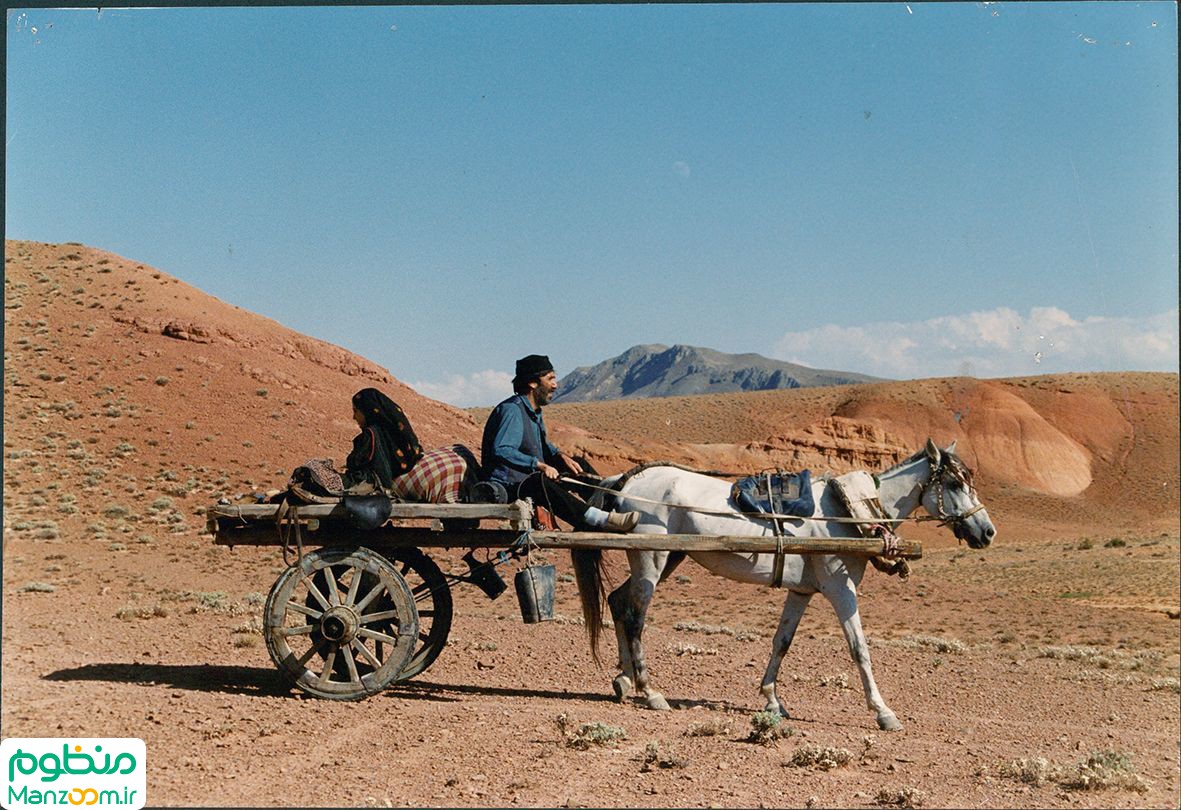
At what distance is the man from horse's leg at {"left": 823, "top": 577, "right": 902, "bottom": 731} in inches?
65.8

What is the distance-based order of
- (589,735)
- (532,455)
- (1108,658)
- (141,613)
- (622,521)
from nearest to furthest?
(589,735) → (622,521) → (532,455) → (141,613) → (1108,658)

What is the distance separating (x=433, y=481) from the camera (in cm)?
841

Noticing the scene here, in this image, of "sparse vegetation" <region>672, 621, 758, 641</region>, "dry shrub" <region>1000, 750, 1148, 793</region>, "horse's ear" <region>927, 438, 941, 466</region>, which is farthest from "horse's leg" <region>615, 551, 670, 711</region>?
"sparse vegetation" <region>672, 621, 758, 641</region>

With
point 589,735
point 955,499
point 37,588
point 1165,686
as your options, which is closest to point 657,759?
point 589,735

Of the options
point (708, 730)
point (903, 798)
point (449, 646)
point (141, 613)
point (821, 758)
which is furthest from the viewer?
point (141, 613)

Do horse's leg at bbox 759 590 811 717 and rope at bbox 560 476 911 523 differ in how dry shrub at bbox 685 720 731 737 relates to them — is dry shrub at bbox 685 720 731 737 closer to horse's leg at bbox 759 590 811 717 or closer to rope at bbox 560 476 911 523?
horse's leg at bbox 759 590 811 717

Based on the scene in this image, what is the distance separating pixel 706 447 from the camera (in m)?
52.4

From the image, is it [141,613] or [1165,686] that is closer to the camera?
[1165,686]

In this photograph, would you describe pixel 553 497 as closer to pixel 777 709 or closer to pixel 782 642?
pixel 782 642

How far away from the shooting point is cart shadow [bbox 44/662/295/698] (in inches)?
336

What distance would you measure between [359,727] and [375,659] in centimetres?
83

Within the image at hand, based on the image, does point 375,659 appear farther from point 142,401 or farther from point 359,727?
point 142,401

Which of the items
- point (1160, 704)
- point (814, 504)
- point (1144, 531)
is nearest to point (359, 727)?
point (814, 504)

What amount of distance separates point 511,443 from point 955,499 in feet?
11.6
